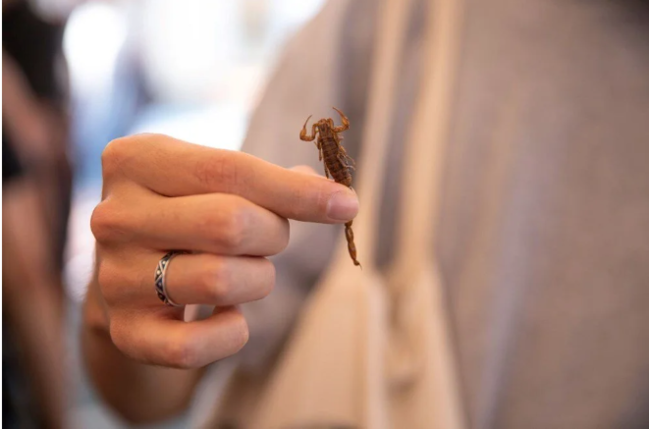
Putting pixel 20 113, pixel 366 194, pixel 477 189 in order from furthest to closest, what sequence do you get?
1. pixel 20 113
2. pixel 477 189
3. pixel 366 194

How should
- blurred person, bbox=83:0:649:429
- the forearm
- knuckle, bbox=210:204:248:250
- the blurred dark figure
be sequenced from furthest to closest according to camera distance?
the blurred dark figure
blurred person, bbox=83:0:649:429
the forearm
knuckle, bbox=210:204:248:250

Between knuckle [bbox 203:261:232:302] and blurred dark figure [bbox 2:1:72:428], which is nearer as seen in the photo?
knuckle [bbox 203:261:232:302]

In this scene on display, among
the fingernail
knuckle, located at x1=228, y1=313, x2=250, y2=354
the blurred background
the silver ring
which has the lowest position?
knuckle, located at x1=228, y1=313, x2=250, y2=354

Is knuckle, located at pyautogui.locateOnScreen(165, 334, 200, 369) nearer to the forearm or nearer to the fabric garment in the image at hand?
the forearm

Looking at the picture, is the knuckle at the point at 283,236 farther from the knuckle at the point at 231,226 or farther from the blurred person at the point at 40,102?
the blurred person at the point at 40,102

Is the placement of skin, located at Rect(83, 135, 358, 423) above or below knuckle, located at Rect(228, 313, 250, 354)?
above

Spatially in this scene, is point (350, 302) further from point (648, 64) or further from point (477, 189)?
point (648, 64)

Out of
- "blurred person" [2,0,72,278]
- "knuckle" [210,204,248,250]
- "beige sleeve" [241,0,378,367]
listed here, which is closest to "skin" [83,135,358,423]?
"knuckle" [210,204,248,250]

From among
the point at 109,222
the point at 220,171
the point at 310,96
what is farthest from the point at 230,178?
the point at 310,96

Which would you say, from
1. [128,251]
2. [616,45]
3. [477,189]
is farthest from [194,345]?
[616,45]
